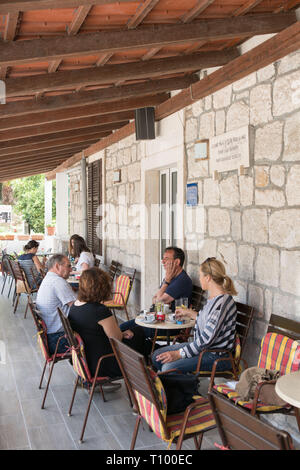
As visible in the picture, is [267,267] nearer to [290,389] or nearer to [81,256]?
[290,389]

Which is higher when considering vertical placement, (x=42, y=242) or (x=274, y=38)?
(x=274, y=38)

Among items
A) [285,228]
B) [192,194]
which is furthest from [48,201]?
[285,228]

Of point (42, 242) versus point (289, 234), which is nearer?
point (289, 234)

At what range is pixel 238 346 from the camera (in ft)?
12.3

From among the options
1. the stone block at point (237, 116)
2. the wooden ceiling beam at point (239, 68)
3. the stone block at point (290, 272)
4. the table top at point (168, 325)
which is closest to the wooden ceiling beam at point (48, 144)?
the wooden ceiling beam at point (239, 68)

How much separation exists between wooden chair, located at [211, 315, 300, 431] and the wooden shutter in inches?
239

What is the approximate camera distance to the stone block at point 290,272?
138 inches

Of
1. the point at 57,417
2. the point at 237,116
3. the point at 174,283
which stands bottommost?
the point at 57,417

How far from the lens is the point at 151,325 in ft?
13.6

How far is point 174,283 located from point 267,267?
1389 mm

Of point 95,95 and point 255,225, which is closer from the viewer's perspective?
point 255,225

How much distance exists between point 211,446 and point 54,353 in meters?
1.60

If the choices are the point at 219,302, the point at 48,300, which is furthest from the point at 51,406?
the point at 219,302
